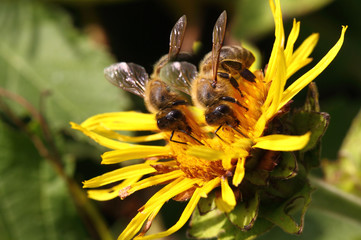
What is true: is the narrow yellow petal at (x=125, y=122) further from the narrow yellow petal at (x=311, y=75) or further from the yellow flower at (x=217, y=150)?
the narrow yellow petal at (x=311, y=75)

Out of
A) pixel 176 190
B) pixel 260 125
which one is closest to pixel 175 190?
pixel 176 190

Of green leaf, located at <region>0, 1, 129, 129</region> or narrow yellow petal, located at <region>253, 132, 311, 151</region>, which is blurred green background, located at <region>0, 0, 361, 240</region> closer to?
green leaf, located at <region>0, 1, 129, 129</region>

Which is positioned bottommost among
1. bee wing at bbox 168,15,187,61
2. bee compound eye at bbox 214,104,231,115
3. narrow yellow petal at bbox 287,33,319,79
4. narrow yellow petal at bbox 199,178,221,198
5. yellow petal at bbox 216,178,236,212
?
yellow petal at bbox 216,178,236,212

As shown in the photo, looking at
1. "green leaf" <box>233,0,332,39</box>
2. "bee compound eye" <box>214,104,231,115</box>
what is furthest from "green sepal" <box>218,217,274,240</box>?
"green leaf" <box>233,0,332,39</box>

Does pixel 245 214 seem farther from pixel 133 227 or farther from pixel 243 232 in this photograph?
pixel 133 227

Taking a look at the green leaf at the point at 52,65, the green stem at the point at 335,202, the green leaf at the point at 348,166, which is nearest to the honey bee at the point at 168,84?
the green stem at the point at 335,202

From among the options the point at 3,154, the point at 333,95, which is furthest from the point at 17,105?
the point at 333,95
